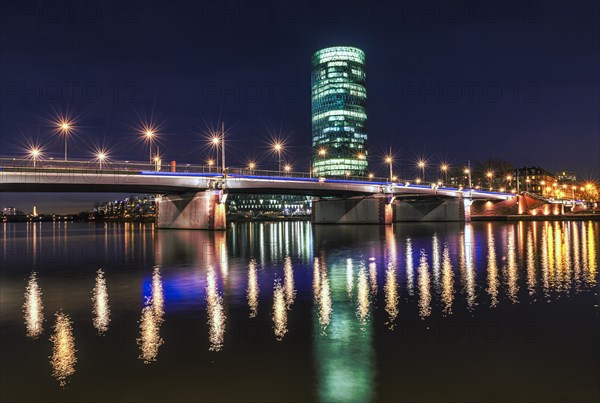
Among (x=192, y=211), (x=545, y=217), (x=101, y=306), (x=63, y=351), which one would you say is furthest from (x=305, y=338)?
(x=545, y=217)

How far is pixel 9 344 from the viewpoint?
33.3 feet

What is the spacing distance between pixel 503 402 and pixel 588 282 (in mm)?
13338

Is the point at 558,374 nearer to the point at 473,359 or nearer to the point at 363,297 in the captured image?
the point at 473,359

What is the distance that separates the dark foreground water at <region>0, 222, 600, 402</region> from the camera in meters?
7.63

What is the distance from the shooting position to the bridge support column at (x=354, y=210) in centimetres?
9219

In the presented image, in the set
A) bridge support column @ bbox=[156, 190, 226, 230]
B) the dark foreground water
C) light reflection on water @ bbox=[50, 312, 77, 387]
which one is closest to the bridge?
bridge support column @ bbox=[156, 190, 226, 230]

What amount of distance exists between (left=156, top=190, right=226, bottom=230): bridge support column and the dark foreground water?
1949 inches

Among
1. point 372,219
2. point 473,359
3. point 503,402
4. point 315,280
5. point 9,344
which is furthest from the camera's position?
point 372,219

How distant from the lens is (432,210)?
116 m

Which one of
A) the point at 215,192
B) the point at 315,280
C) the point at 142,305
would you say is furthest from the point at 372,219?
the point at 142,305

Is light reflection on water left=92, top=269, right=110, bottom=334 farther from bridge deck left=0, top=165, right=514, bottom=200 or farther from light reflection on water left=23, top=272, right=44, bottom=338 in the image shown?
bridge deck left=0, top=165, right=514, bottom=200

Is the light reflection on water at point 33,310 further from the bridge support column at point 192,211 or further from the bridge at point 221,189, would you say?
the bridge support column at point 192,211

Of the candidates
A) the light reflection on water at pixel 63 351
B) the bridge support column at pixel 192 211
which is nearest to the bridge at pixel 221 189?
the bridge support column at pixel 192 211

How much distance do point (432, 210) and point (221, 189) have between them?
212ft
